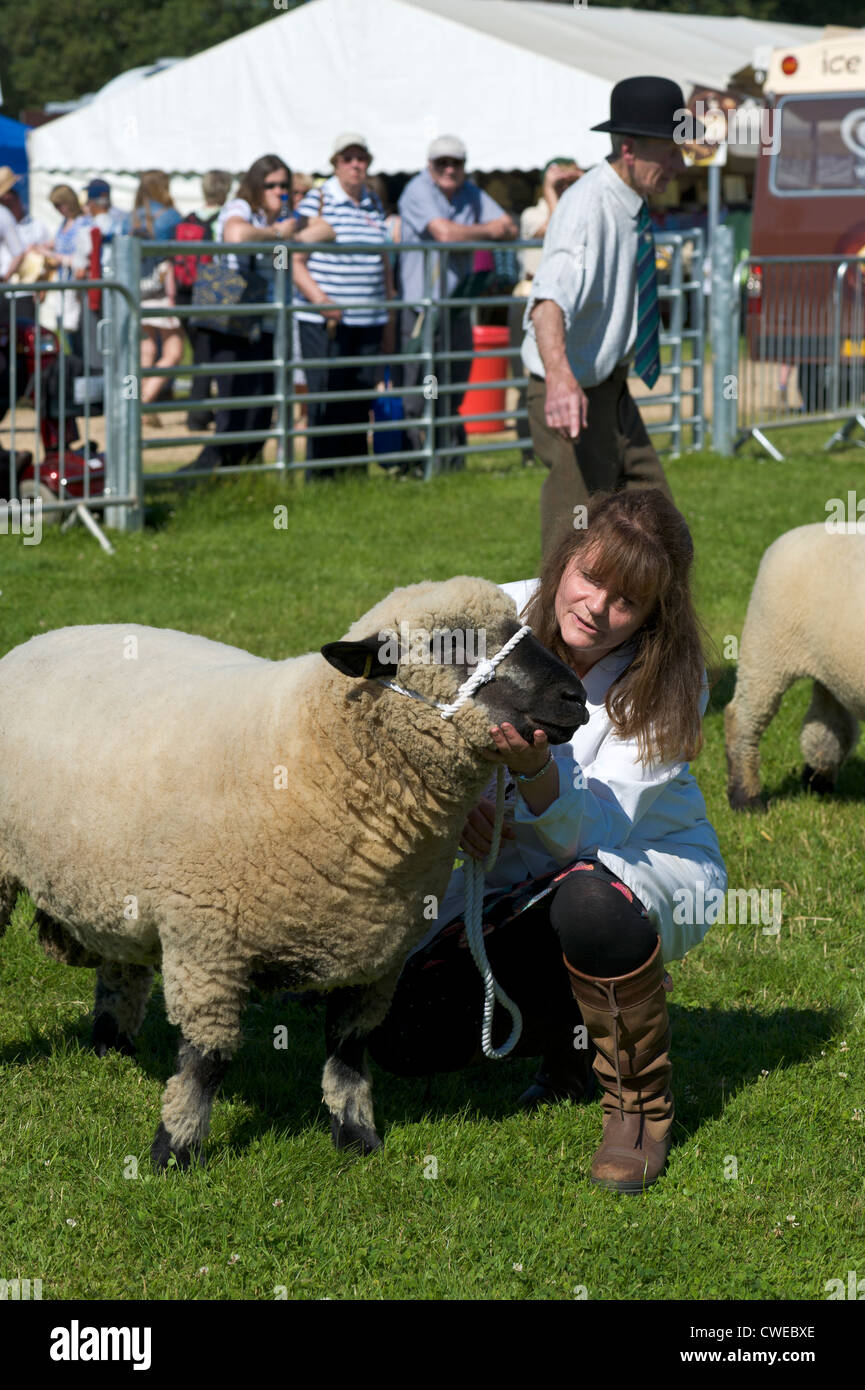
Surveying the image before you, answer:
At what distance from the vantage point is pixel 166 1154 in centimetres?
307

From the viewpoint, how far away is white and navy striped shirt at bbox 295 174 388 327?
10.9m

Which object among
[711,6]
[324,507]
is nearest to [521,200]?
[324,507]

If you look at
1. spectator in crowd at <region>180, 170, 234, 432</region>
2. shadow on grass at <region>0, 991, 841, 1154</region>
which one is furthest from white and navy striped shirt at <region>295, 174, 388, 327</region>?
shadow on grass at <region>0, 991, 841, 1154</region>

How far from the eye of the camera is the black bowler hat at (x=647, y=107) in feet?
16.8

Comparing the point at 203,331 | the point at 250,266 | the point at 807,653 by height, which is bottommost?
the point at 807,653

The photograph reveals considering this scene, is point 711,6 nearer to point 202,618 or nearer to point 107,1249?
point 202,618

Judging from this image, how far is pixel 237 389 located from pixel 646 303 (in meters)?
5.70

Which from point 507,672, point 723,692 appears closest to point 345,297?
point 723,692

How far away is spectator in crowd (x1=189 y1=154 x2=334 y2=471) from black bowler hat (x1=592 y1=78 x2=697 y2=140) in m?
5.42

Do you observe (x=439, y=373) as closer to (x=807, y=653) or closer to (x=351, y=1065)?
(x=807, y=653)

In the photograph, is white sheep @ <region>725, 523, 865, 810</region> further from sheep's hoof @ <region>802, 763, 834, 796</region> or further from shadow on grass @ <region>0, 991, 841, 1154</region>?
shadow on grass @ <region>0, 991, 841, 1154</region>

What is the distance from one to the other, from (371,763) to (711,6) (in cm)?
5208

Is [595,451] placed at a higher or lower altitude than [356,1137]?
higher

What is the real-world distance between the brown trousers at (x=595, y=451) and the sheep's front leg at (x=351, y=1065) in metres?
2.39
